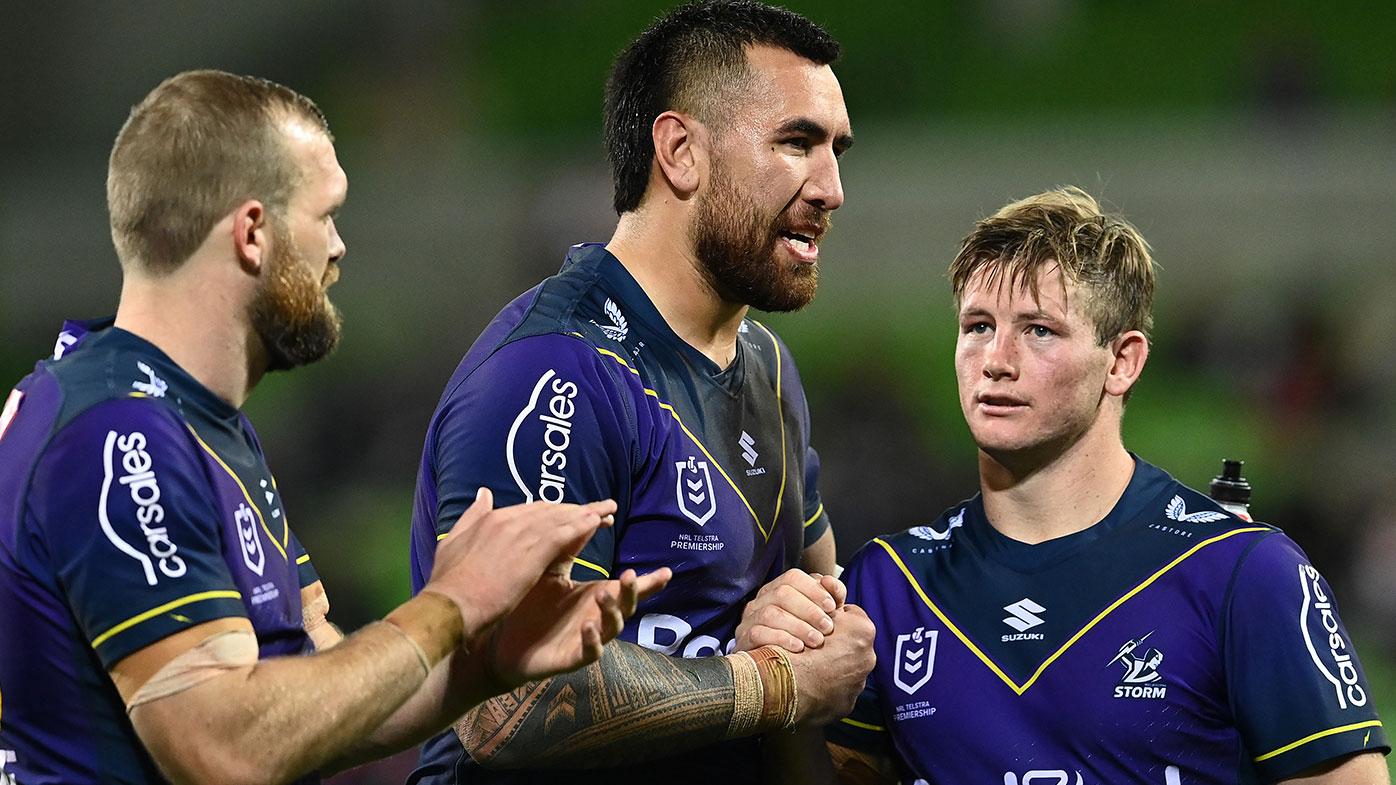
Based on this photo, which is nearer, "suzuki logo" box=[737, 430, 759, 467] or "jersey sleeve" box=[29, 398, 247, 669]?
"jersey sleeve" box=[29, 398, 247, 669]

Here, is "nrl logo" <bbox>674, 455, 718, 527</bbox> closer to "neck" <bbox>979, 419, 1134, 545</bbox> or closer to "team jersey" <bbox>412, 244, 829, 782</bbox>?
"team jersey" <bbox>412, 244, 829, 782</bbox>

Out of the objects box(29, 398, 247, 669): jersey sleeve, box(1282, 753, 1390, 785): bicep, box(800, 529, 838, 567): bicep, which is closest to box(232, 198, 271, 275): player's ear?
box(29, 398, 247, 669): jersey sleeve

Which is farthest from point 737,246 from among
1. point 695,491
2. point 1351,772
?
point 1351,772

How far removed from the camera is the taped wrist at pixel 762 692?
123 inches

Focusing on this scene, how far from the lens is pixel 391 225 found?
1444cm

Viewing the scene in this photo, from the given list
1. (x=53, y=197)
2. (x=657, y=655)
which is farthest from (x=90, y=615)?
(x=53, y=197)

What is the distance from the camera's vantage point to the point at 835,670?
3.22 metres

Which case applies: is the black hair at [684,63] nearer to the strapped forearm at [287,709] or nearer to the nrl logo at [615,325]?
the nrl logo at [615,325]

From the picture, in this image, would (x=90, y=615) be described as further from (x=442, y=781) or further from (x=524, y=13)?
(x=524, y=13)

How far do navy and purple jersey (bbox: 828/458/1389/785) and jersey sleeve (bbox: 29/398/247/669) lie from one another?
1609 millimetres

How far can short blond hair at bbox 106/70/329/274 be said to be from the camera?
262cm

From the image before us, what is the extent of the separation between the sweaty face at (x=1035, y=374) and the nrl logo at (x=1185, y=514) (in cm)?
24

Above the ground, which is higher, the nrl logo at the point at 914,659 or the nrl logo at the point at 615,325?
the nrl logo at the point at 615,325

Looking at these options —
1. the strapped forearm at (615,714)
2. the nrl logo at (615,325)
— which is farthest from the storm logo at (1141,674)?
the nrl logo at (615,325)
